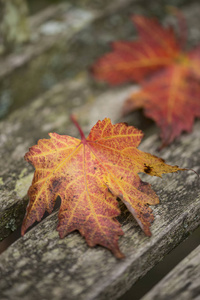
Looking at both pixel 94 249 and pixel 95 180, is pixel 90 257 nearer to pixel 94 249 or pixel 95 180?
pixel 94 249

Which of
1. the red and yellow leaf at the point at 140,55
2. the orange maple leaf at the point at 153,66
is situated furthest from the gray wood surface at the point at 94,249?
the red and yellow leaf at the point at 140,55

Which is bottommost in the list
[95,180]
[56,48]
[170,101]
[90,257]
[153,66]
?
[90,257]

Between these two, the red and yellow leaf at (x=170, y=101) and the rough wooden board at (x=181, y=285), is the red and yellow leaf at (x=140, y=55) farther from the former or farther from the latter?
the rough wooden board at (x=181, y=285)

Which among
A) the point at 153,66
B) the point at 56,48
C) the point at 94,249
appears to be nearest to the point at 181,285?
the point at 94,249

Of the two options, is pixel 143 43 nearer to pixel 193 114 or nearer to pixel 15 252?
pixel 193 114

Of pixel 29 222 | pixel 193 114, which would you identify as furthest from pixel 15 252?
pixel 193 114

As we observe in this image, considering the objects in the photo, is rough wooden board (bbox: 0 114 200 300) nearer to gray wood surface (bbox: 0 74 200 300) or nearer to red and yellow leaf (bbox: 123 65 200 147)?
gray wood surface (bbox: 0 74 200 300)
